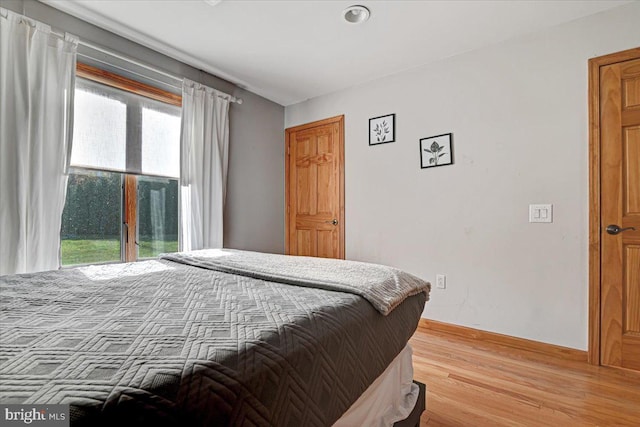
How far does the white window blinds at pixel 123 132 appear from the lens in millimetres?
2309

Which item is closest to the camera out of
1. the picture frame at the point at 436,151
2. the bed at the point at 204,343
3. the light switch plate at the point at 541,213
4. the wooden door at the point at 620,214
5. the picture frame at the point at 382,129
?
the bed at the point at 204,343

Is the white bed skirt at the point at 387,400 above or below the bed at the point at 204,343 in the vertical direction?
below

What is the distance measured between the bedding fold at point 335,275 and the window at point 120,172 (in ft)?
3.76

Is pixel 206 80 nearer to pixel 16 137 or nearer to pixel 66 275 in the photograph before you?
pixel 16 137

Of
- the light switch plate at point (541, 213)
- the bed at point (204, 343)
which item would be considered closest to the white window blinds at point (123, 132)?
the bed at point (204, 343)

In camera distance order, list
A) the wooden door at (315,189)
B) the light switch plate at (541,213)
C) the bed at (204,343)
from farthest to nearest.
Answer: the wooden door at (315,189) < the light switch plate at (541,213) < the bed at (204,343)

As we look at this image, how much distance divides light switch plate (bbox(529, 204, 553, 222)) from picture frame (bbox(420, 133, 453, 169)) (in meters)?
0.76

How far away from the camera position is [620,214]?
6.88 feet

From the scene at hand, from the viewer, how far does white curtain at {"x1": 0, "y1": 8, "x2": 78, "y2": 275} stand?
1.92 metres

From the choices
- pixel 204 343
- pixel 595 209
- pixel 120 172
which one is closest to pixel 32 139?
pixel 120 172

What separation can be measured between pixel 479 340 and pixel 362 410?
6.73ft

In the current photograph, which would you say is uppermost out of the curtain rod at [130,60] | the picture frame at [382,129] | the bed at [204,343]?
the curtain rod at [130,60]

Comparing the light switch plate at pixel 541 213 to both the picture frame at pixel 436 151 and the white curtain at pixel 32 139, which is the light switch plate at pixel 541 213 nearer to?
the picture frame at pixel 436 151

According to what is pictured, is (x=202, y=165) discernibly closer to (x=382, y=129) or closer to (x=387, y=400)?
(x=382, y=129)
